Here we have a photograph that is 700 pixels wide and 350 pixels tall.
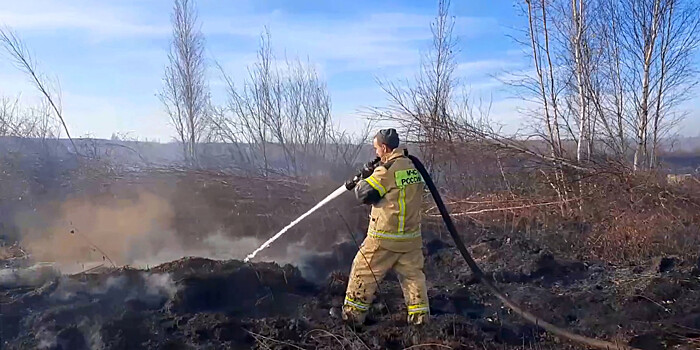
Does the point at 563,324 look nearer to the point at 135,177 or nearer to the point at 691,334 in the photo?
the point at 691,334

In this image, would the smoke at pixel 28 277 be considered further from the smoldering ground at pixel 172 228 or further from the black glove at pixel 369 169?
the black glove at pixel 369 169

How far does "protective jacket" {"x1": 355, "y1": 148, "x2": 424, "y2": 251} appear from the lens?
4.90 metres

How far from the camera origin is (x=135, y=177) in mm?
11391

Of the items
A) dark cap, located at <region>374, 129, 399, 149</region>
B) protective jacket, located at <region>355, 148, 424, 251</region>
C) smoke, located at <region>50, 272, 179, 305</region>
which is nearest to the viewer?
protective jacket, located at <region>355, 148, 424, 251</region>

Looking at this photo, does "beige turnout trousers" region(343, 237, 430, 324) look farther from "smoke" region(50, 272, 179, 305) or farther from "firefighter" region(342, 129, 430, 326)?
"smoke" region(50, 272, 179, 305)

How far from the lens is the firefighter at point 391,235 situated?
16.1ft

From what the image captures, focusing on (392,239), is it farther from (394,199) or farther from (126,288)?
(126,288)

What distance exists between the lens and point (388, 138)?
5.11 metres

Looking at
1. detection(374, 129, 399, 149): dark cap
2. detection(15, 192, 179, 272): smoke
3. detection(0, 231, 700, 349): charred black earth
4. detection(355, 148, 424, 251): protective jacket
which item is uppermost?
detection(374, 129, 399, 149): dark cap

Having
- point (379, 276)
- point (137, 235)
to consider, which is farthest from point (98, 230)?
point (379, 276)

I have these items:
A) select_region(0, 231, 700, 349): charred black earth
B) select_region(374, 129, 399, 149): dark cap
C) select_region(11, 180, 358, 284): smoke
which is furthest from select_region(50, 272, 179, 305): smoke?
select_region(374, 129, 399, 149): dark cap

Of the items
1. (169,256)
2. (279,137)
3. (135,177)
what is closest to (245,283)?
(169,256)

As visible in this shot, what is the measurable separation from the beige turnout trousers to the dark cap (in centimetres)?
83

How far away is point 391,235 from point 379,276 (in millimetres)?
366
